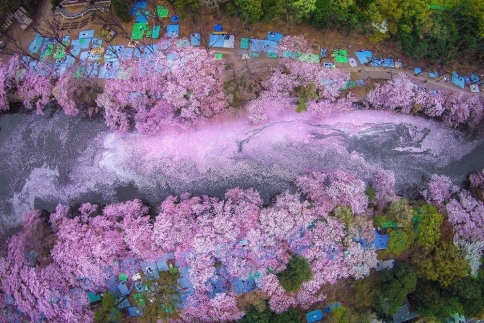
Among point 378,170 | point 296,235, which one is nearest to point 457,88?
point 378,170

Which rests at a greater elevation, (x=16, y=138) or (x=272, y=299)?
(x=16, y=138)

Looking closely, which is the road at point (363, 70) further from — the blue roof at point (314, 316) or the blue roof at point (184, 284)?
the blue roof at point (314, 316)

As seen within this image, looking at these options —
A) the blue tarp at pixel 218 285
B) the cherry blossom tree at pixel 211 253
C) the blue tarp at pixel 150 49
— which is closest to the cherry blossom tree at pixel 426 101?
the cherry blossom tree at pixel 211 253

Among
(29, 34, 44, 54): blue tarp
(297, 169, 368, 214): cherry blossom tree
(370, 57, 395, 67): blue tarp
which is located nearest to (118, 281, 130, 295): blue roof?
(297, 169, 368, 214): cherry blossom tree

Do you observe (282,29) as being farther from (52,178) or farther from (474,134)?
(52,178)

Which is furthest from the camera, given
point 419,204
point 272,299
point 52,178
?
point 52,178

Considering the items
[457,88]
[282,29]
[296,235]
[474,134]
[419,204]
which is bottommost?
[296,235]

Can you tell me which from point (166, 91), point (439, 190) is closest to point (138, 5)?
point (166, 91)
